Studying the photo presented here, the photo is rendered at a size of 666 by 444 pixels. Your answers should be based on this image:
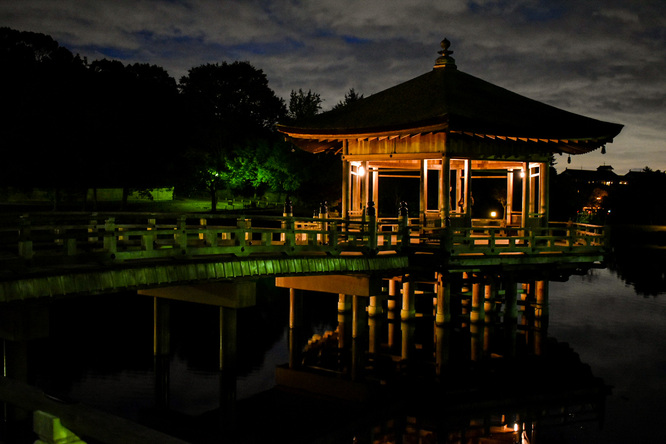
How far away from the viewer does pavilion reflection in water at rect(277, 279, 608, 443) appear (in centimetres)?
1487

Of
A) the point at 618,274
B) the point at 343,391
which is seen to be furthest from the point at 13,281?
the point at 618,274

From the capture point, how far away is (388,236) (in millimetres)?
17969

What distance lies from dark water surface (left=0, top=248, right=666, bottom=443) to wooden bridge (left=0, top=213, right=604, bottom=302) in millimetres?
2300

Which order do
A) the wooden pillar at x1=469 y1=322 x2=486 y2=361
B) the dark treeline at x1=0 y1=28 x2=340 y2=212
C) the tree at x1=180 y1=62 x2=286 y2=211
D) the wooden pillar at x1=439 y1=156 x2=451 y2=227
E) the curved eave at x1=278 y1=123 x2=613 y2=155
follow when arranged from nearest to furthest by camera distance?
the curved eave at x1=278 y1=123 x2=613 y2=155, the wooden pillar at x1=439 y1=156 x2=451 y2=227, the wooden pillar at x1=469 y1=322 x2=486 y2=361, the dark treeline at x1=0 y1=28 x2=340 y2=212, the tree at x1=180 y1=62 x2=286 y2=211

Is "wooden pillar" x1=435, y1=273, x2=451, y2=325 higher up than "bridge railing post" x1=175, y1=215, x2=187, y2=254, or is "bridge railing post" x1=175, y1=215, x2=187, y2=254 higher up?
"bridge railing post" x1=175, y1=215, x2=187, y2=254

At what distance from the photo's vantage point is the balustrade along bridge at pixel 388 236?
1300 centimetres

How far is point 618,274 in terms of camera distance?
4506 cm

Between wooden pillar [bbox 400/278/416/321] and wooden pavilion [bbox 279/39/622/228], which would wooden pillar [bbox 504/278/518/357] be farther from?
wooden pillar [bbox 400/278/416/321]

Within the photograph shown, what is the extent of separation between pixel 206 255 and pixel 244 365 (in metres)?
6.61

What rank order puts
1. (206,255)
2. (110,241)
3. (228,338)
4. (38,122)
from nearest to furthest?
(110,241) < (206,255) < (228,338) < (38,122)

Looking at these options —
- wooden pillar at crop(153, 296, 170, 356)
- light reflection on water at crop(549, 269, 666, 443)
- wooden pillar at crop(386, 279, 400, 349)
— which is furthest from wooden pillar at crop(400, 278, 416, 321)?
wooden pillar at crop(153, 296, 170, 356)

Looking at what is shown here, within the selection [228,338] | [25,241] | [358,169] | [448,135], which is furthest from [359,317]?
[25,241]

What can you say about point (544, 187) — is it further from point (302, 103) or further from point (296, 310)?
point (302, 103)

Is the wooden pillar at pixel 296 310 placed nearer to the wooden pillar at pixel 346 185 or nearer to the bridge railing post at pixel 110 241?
the wooden pillar at pixel 346 185
